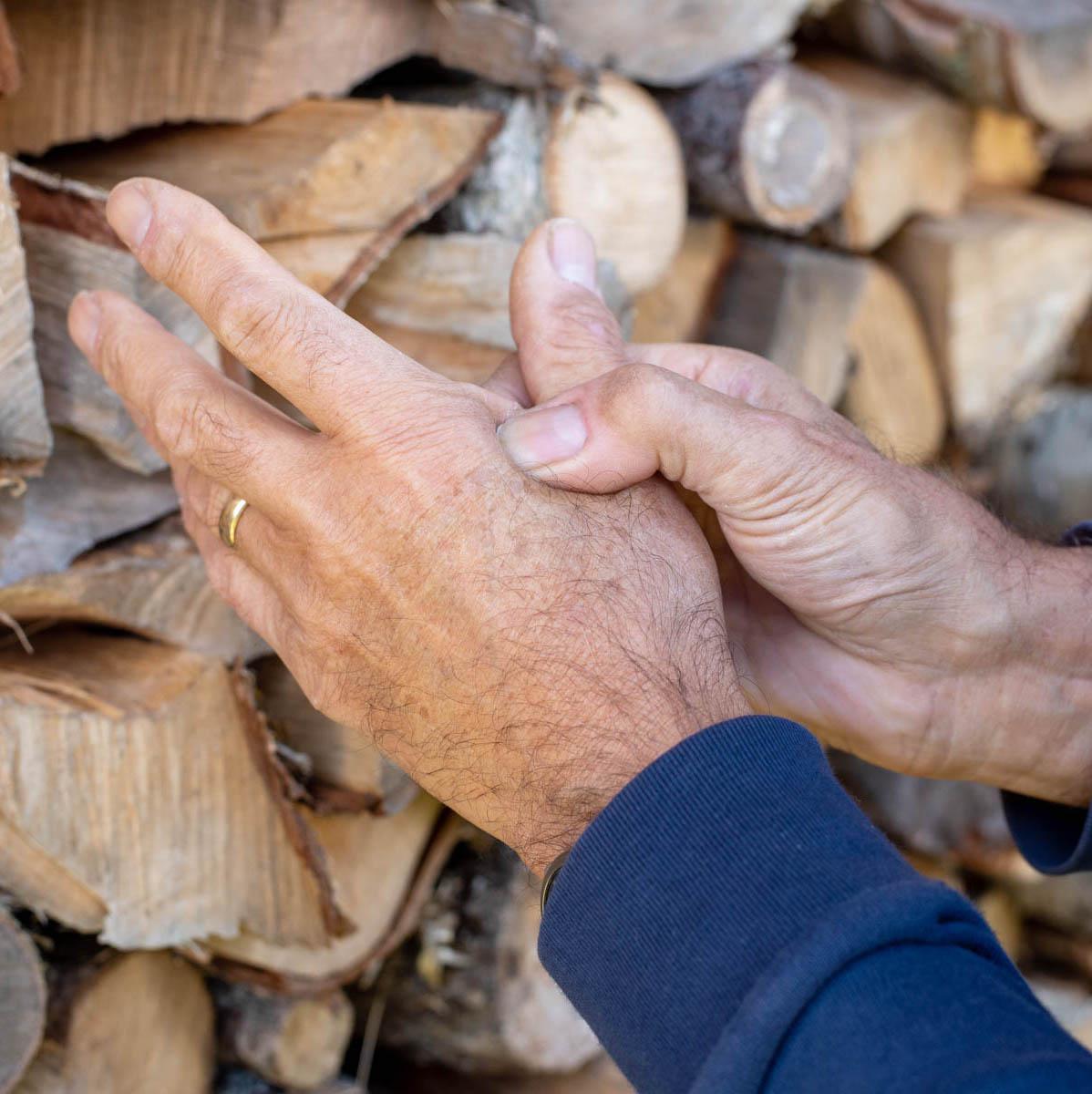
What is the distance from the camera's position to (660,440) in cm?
105

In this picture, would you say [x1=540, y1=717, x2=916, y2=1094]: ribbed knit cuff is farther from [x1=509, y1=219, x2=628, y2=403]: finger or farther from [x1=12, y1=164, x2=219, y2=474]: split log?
[x1=12, y1=164, x2=219, y2=474]: split log

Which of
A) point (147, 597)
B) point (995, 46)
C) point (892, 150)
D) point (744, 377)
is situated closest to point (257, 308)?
point (147, 597)

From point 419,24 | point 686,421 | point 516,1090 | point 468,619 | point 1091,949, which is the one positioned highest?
point 419,24

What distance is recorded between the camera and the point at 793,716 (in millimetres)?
1421

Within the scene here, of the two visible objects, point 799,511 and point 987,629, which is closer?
point 799,511

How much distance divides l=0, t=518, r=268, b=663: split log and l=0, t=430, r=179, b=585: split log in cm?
2

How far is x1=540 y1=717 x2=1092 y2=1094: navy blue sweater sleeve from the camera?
74 cm

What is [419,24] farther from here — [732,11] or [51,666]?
[51,666]

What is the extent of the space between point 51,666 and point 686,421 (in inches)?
30.9

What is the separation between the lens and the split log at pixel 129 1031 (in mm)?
1368

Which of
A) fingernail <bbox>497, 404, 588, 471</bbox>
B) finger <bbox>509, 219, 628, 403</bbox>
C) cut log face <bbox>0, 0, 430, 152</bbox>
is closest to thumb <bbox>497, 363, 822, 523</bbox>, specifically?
fingernail <bbox>497, 404, 588, 471</bbox>

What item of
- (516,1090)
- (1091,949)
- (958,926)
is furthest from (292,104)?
(1091,949)

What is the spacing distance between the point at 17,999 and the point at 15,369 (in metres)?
0.67

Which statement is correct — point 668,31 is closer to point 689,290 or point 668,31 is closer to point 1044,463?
point 689,290
